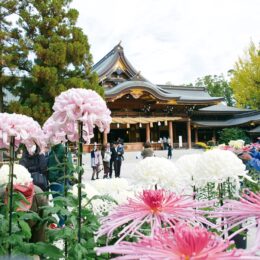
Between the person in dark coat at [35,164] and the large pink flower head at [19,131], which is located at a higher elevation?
the large pink flower head at [19,131]

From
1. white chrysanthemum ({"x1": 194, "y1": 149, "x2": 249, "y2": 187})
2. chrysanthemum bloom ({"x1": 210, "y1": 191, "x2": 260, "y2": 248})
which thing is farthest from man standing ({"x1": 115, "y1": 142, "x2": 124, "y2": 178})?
chrysanthemum bloom ({"x1": 210, "y1": 191, "x2": 260, "y2": 248})

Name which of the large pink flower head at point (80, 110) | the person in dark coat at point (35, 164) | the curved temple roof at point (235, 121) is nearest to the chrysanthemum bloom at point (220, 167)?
the large pink flower head at point (80, 110)

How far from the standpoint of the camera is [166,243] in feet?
1.63

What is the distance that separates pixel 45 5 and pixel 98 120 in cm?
1371

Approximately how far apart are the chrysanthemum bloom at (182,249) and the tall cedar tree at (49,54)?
13277mm

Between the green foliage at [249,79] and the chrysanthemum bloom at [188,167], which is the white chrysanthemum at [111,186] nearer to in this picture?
the chrysanthemum bloom at [188,167]

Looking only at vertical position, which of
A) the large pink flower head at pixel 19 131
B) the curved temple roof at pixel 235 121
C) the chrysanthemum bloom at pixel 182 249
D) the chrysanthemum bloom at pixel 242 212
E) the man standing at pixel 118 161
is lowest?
the man standing at pixel 118 161

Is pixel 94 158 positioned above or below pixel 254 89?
below

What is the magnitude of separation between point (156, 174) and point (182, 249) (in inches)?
42.5

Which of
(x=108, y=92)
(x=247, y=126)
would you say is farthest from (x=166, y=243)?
(x=247, y=126)

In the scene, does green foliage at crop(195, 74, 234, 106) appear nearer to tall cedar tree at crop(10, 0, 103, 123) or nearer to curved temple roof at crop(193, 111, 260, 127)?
curved temple roof at crop(193, 111, 260, 127)

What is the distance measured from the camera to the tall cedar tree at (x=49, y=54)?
13.6m

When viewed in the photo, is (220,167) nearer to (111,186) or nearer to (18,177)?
(111,186)

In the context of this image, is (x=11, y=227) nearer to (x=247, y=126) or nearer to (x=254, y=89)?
(x=254, y=89)
